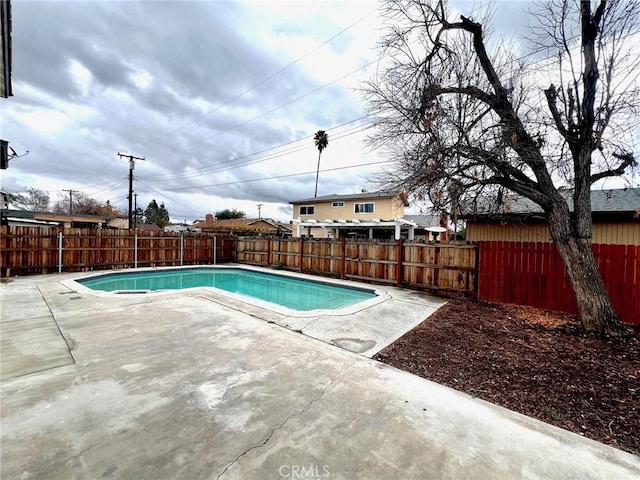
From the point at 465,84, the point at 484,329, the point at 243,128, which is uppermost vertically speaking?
the point at 243,128

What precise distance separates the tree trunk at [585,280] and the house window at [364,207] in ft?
58.5

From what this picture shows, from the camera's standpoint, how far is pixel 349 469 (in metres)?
1.95

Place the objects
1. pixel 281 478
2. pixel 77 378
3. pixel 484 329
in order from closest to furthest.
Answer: pixel 281 478, pixel 77 378, pixel 484 329

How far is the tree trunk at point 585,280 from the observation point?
495cm

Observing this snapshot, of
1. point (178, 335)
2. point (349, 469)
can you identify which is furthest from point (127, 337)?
point (349, 469)

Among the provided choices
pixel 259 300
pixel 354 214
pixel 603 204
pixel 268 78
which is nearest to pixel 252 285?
pixel 259 300

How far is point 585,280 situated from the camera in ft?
17.0

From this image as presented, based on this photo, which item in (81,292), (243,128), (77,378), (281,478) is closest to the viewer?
(281,478)

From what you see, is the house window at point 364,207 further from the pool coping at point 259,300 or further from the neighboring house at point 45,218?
the neighboring house at point 45,218

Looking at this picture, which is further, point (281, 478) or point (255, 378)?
point (255, 378)

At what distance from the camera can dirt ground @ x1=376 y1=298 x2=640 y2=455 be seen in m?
2.71


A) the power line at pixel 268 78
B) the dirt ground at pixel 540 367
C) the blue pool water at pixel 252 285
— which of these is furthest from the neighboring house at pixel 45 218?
the dirt ground at pixel 540 367

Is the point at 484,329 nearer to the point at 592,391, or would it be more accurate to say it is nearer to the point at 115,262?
the point at 592,391

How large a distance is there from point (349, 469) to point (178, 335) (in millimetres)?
3582
